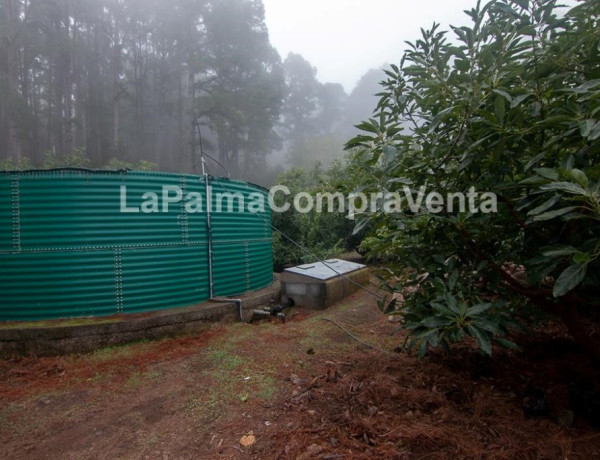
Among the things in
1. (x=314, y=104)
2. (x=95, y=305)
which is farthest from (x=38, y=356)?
(x=314, y=104)

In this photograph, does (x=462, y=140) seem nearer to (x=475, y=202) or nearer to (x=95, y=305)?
→ (x=475, y=202)

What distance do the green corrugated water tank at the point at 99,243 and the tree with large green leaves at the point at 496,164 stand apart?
10.5 feet

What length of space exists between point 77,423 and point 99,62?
27834 mm

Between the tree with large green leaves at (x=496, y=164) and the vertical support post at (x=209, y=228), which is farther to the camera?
the vertical support post at (x=209, y=228)

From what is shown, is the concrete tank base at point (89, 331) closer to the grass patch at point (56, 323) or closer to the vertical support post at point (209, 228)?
the grass patch at point (56, 323)

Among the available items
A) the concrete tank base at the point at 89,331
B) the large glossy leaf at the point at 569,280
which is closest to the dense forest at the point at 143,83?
the concrete tank base at the point at 89,331

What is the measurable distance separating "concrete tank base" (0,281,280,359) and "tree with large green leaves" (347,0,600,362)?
3.07 m

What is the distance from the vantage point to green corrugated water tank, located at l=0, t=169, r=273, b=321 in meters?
A: 4.28

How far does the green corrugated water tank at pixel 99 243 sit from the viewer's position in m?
4.28

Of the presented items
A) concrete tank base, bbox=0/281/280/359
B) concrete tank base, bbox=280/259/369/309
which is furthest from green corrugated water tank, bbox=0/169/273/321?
concrete tank base, bbox=280/259/369/309

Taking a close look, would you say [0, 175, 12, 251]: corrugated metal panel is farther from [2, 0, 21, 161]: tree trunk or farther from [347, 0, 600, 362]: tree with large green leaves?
[2, 0, 21, 161]: tree trunk

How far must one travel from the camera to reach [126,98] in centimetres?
2512

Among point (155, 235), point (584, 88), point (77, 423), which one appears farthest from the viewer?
point (155, 235)

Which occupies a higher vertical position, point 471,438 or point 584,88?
point 584,88
